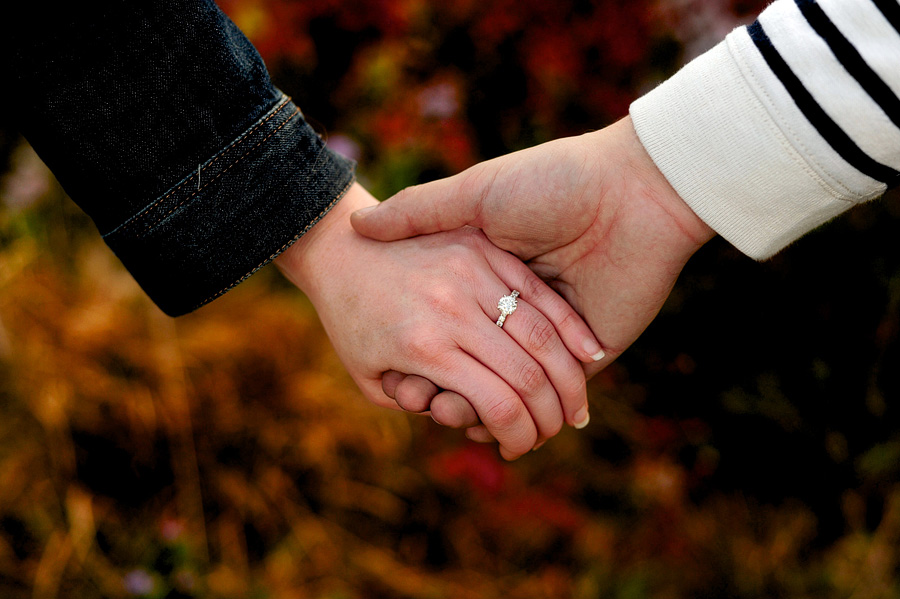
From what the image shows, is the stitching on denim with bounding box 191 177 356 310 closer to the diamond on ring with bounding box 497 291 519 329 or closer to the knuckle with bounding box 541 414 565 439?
the diamond on ring with bounding box 497 291 519 329

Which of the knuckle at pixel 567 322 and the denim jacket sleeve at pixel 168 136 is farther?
the knuckle at pixel 567 322

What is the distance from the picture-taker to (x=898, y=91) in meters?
0.89

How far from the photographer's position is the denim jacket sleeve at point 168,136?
3.17 feet

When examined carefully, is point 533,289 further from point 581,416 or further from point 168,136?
point 168,136

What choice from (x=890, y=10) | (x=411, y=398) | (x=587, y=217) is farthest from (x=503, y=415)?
(x=890, y=10)

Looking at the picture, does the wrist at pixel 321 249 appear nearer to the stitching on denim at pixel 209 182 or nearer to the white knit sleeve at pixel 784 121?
the stitching on denim at pixel 209 182

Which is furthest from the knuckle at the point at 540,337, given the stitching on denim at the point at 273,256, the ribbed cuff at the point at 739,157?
the stitching on denim at the point at 273,256

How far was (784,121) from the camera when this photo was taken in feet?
3.17

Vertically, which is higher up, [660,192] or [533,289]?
[660,192]

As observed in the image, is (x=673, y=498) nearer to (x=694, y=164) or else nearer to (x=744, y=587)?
(x=744, y=587)

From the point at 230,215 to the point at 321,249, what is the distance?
0.26 metres

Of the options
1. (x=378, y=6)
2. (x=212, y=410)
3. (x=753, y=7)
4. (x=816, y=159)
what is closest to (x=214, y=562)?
(x=212, y=410)

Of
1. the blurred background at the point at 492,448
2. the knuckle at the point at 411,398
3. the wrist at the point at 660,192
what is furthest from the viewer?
the blurred background at the point at 492,448

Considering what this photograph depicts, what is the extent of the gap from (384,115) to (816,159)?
1746 mm
